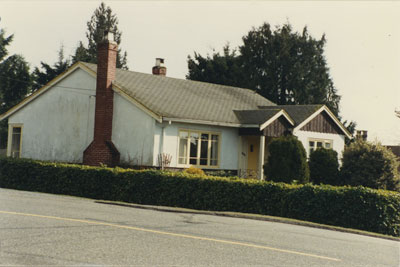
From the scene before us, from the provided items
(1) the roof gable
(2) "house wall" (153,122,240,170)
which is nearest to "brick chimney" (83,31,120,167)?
(2) "house wall" (153,122,240,170)

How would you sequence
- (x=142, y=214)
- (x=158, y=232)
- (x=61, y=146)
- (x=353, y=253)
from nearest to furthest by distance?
(x=353, y=253) → (x=158, y=232) → (x=142, y=214) → (x=61, y=146)

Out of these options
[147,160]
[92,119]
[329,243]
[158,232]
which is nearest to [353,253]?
[329,243]

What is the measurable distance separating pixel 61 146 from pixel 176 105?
24.1 ft

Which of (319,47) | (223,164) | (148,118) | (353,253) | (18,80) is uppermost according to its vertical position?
(319,47)

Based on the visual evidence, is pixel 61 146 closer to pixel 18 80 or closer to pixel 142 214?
pixel 142 214

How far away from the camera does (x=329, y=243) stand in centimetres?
1149

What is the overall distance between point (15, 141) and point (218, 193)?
751 inches

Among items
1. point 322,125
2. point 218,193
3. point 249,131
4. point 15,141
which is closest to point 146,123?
point 249,131

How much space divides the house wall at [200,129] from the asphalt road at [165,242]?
10408 millimetres

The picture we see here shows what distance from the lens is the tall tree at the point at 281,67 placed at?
2117 inches

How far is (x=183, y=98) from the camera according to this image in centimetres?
2922

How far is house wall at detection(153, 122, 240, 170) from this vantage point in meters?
24.8

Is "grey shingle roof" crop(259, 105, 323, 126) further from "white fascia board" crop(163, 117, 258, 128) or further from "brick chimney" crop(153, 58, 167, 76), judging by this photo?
"brick chimney" crop(153, 58, 167, 76)

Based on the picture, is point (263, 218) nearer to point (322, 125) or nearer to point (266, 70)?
point (322, 125)
